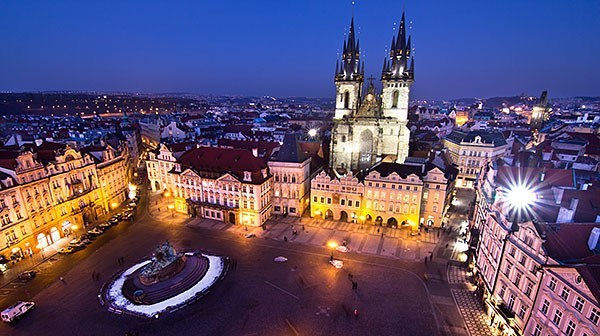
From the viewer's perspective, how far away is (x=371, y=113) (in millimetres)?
74500

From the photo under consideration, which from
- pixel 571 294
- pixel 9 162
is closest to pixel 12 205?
pixel 9 162

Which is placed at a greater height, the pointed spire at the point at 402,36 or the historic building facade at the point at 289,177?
the pointed spire at the point at 402,36

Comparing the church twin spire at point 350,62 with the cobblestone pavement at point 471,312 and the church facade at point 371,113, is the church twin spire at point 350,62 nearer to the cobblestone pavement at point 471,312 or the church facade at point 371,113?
the church facade at point 371,113

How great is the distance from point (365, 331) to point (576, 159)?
65029 mm

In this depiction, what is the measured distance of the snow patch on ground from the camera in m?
36.0

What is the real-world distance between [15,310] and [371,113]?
72.3 metres

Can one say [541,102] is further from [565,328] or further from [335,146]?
[565,328]

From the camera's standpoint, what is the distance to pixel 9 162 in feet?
153

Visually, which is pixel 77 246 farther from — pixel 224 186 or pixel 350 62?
pixel 350 62

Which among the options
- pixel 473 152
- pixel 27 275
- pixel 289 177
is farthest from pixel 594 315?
pixel 473 152

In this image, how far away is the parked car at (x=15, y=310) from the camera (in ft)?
110

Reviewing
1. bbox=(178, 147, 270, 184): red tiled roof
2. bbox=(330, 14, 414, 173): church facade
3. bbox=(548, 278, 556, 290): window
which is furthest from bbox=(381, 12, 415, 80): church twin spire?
bbox=(548, 278, 556, 290): window

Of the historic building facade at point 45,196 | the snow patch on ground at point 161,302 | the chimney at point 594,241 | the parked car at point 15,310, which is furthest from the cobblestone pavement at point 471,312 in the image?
the historic building facade at point 45,196

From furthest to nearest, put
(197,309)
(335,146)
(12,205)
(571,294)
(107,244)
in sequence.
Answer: (335,146) < (107,244) < (12,205) < (197,309) < (571,294)
